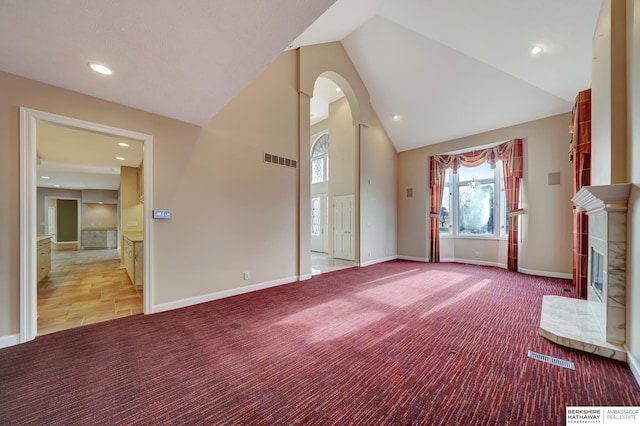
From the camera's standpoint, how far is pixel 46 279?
193 inches

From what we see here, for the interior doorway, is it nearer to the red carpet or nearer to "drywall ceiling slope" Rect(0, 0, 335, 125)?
the red carpet

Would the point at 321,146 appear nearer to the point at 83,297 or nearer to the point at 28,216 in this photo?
the point at 83,297

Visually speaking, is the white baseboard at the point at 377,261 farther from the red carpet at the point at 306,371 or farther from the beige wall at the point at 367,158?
the red carpet at the point at 306,371

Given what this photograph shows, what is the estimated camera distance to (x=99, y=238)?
10.7 meters

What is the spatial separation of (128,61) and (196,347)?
8.56ft

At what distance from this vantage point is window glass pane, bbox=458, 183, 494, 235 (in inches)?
254

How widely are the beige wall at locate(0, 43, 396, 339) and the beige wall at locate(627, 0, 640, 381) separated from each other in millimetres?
4029

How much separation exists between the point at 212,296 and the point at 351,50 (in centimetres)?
599

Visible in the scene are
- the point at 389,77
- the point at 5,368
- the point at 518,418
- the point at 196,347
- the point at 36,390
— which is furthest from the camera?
the point at 389,77

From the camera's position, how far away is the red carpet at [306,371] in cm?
154

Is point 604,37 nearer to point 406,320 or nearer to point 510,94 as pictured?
point 510,94

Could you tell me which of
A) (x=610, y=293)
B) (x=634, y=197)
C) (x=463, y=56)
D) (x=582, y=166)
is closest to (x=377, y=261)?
(x=582, y=166)

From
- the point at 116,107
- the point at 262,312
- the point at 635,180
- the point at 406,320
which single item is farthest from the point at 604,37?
the point at 116,107

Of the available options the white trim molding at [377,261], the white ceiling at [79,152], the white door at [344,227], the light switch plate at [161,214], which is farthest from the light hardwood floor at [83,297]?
the white door at [344,227]
